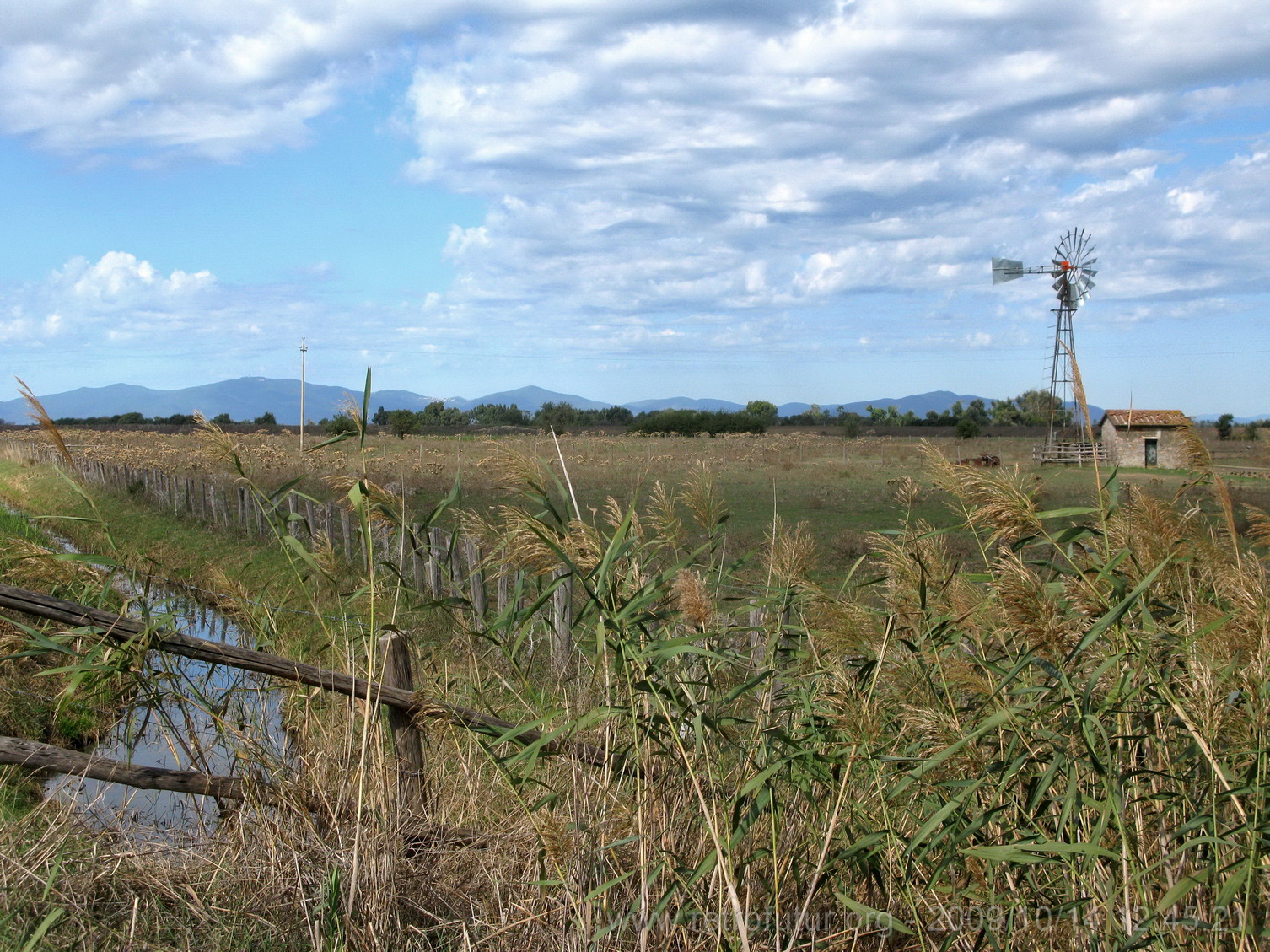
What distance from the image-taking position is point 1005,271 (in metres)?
50.5

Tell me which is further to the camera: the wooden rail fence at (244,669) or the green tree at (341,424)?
the green tree at (341,424)

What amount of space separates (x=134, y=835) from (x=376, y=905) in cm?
116

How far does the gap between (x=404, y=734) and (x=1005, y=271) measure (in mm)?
53208

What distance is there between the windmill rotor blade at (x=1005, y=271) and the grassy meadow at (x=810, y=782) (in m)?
51.9

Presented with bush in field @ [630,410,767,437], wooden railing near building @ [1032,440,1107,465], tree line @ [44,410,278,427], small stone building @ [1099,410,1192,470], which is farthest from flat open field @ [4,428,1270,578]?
tree line @ [44,410,278,427]

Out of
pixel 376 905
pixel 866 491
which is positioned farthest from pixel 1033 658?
pixel 866 491

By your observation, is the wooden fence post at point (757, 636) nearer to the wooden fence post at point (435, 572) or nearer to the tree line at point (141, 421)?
the wooden fence post at point (435, 572)

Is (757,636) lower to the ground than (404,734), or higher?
higher

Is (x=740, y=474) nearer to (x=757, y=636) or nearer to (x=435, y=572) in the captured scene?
(x=435, y=572)

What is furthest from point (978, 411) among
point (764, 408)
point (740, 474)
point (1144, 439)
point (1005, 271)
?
point (740, 474)

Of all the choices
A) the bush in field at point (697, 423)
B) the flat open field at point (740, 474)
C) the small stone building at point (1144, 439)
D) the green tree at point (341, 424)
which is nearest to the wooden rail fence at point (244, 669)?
the flat open field at point (740, 474)

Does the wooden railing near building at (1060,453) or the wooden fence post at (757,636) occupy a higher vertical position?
the wooden railing near building at (1060,453)

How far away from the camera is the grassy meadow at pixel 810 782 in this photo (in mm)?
2211

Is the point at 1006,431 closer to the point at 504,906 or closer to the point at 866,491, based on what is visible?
the point at 866,491
